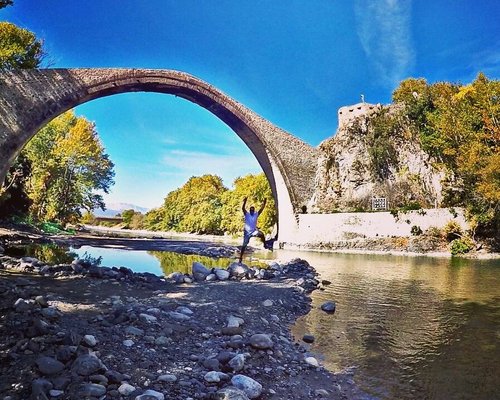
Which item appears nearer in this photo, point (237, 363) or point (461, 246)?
point (237, 363)

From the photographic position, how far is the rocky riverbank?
2.57m

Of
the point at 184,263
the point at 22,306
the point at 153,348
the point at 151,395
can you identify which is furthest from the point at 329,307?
the point at 184,263

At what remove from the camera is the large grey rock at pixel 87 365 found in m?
2.61

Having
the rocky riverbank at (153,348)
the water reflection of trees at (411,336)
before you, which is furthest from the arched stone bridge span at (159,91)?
the water reflection of trees at (411,336)

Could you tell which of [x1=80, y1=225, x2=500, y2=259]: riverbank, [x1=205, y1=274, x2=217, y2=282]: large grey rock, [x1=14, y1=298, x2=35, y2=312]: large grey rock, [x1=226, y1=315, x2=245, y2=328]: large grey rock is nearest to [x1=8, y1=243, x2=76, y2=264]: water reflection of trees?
[x1=205, y1=274, x2=217, y2=282]: large grey rock

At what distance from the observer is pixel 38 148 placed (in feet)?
90.6

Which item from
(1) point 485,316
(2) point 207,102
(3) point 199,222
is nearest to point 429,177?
(2) point 207,102

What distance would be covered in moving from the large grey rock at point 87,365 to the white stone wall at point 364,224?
2414 cm

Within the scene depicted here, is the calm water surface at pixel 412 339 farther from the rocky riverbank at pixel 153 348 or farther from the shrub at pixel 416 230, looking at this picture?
the shrub at pixel 416 230

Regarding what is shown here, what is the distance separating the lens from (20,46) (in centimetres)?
2123

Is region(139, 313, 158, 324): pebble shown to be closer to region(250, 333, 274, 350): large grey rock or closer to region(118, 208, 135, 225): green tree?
region(250, 333, 274, 350): large grey rock

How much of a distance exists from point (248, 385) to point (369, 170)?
1210 inches

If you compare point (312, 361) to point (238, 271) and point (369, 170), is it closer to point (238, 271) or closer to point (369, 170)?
point (238, 271)

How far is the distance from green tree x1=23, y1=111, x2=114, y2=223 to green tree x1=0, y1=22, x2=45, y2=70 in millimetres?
7140
